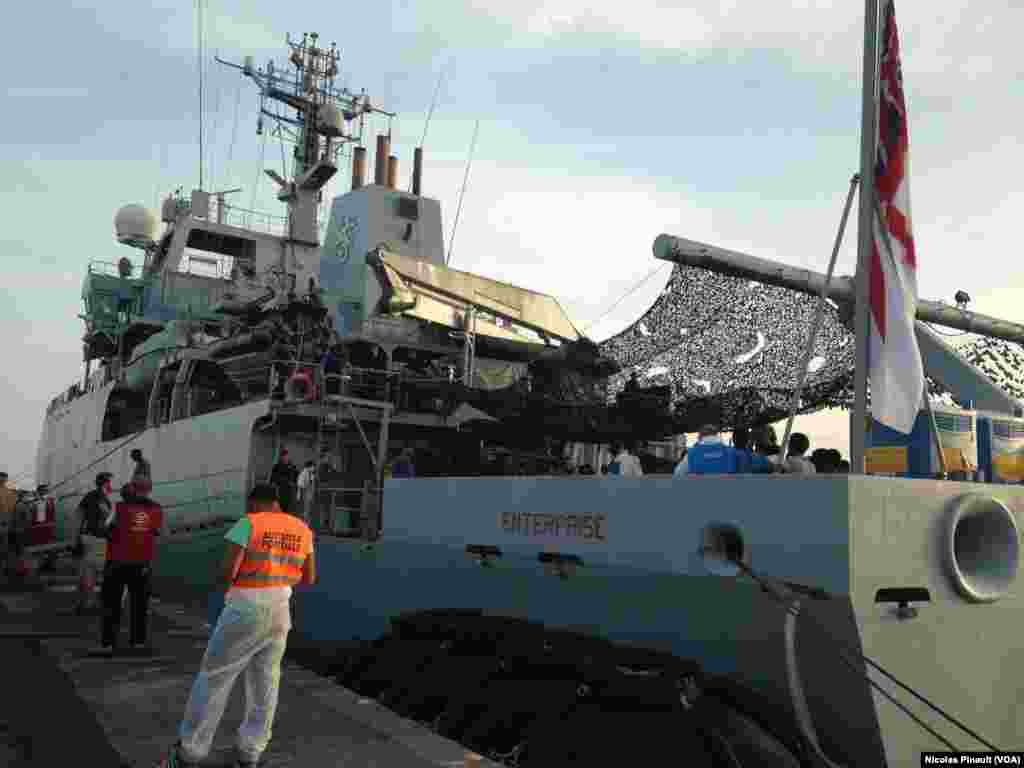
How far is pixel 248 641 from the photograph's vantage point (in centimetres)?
478

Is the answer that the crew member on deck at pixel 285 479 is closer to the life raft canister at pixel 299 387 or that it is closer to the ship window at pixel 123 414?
the life raft canister at pixel 299 387

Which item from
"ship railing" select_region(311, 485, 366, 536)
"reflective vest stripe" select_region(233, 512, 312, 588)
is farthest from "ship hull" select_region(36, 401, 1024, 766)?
"ship railing" select_region(311, 485, 366, 536)

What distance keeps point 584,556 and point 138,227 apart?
2189 cm

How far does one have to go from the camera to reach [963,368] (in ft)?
28.4

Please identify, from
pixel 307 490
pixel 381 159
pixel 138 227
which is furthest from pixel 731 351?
pixel 138 227

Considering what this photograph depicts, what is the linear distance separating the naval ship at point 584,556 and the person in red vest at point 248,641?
182cm

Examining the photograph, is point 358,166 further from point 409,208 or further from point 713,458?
point 713,458

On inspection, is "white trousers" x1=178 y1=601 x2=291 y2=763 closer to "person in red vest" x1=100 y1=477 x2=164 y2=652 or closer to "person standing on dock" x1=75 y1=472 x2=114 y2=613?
"person in red vest" x1=100 y1=477 x2=164 y2=652

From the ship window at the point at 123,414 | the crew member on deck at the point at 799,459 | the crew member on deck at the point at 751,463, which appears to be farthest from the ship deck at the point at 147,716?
the ship window at the point at 123,414

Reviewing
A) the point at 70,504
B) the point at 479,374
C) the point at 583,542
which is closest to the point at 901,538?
the point at 583,542

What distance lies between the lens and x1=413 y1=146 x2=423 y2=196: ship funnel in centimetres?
1848

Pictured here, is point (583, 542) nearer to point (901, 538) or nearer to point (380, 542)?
point (901, 538)

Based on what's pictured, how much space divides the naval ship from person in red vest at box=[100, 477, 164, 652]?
2045 millimetres

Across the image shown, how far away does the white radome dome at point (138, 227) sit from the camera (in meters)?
25.0
